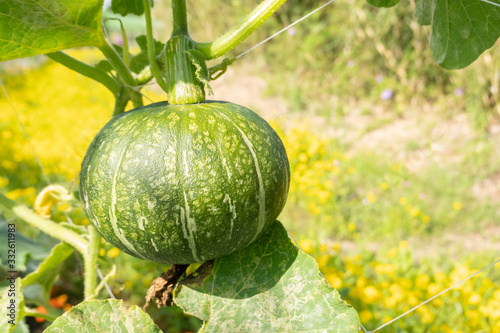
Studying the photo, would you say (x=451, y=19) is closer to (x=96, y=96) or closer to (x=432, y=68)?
(x=432, y=68)

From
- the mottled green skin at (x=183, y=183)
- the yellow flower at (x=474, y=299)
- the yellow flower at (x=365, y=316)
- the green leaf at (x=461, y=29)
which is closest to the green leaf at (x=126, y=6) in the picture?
the mottled green skin at (x=183, y=183)

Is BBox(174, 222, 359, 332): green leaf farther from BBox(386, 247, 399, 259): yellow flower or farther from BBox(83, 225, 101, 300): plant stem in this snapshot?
BBox(386, 247, 399, 259): yellow flower

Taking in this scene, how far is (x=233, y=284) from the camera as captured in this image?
2.97 ft

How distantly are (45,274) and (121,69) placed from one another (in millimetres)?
706

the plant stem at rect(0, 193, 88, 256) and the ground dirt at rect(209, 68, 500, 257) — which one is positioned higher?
the plant stem at rect(0, 193, 88, 256)

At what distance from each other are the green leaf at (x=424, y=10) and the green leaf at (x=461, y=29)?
0.02 m

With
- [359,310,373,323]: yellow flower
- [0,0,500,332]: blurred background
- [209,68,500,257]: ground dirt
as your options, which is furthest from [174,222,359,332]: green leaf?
[209,68,500,257]: ground dirt

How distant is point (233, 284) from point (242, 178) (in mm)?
243

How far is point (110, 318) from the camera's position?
899 millimetres

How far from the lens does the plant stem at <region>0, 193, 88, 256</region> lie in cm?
118

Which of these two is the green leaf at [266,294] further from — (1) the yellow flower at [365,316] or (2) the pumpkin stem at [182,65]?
(1) the yellow flower at [365,316]

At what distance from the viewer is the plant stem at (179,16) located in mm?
855

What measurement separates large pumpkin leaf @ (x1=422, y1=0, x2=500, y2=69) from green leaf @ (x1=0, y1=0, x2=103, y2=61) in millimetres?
754

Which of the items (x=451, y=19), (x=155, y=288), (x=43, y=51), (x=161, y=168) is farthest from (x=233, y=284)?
(x=451, y=19)
